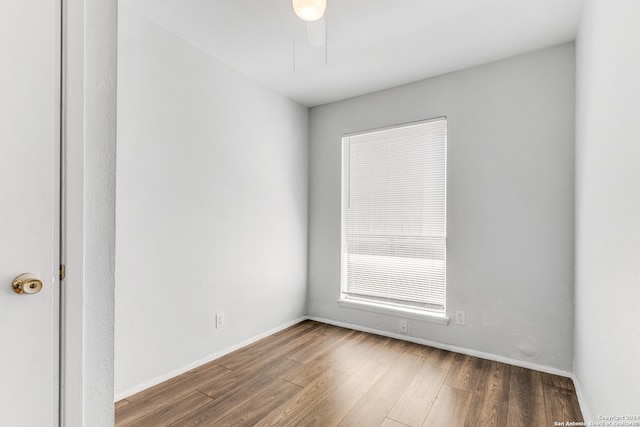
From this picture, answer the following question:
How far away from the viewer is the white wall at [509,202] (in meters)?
2.46

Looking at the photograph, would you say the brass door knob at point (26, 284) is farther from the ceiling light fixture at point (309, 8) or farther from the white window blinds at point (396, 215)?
the white window blinds at point (396, 215)

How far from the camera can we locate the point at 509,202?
8.71ft

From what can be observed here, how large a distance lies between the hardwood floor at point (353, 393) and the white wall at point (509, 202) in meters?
0.29

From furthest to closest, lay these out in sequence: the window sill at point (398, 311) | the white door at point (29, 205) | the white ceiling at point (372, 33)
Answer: the window sill at point (398, 311) < the white ceiling at point (372, 33) < the white door at point (29, 205)

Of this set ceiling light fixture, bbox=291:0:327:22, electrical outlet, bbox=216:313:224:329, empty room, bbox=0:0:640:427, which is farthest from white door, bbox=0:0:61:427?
electrical outlet, bbox=216:313:224:329

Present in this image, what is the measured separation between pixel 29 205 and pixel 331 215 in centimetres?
293

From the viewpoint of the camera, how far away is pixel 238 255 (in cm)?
298

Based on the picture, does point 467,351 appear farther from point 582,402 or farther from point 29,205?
point 29,205

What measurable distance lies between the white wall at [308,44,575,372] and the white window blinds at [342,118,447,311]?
14 cm

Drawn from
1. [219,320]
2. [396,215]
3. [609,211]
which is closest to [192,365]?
[219,320]

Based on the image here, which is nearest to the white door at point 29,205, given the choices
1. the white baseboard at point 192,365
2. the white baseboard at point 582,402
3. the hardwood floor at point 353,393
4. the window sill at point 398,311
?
the hardwood floor at point 353,393

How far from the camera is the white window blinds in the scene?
3.05 m

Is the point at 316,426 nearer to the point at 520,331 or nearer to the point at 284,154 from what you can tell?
the point at 520,331

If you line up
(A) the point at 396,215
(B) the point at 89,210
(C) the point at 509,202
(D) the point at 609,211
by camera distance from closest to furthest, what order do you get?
1. (B) the point at 89,210
2. (D) the point at 609,211
3. (C) the point at 509,202
4. (A) the point at 396,215
